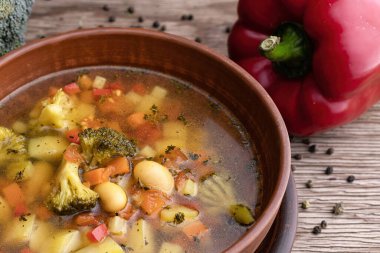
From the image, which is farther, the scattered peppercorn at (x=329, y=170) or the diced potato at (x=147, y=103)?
the scattered peppercorn at (x=329, y=170)

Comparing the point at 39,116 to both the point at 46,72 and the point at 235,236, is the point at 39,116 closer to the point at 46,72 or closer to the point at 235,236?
the point at 46,72

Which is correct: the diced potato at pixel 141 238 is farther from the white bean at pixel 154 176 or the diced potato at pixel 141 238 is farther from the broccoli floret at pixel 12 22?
the broccoli floret at pixel 12 22

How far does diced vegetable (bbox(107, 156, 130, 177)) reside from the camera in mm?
2551

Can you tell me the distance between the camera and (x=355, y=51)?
3121mm

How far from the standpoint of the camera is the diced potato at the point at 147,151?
8.75ft

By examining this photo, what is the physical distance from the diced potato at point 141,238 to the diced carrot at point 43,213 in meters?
0.34

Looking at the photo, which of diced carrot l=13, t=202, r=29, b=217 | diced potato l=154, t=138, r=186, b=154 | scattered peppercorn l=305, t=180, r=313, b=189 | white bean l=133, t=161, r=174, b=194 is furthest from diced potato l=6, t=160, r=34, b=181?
scattered peppercorn l=305, t=180, r=313, b=189

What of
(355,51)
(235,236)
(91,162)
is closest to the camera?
(235,236)

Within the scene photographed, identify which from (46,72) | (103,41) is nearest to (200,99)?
(103,41)

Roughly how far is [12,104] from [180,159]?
0.84 m

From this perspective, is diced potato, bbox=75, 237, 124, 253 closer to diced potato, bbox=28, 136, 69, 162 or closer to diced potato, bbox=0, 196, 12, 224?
diced potato, bbox=0, 196, 12, 224

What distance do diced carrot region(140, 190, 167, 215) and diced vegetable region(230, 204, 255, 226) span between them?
286 mm

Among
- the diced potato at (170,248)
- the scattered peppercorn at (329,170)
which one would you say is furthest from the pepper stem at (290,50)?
the diced potato at (170,248)

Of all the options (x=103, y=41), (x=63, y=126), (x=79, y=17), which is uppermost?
(x=103, y=41)
